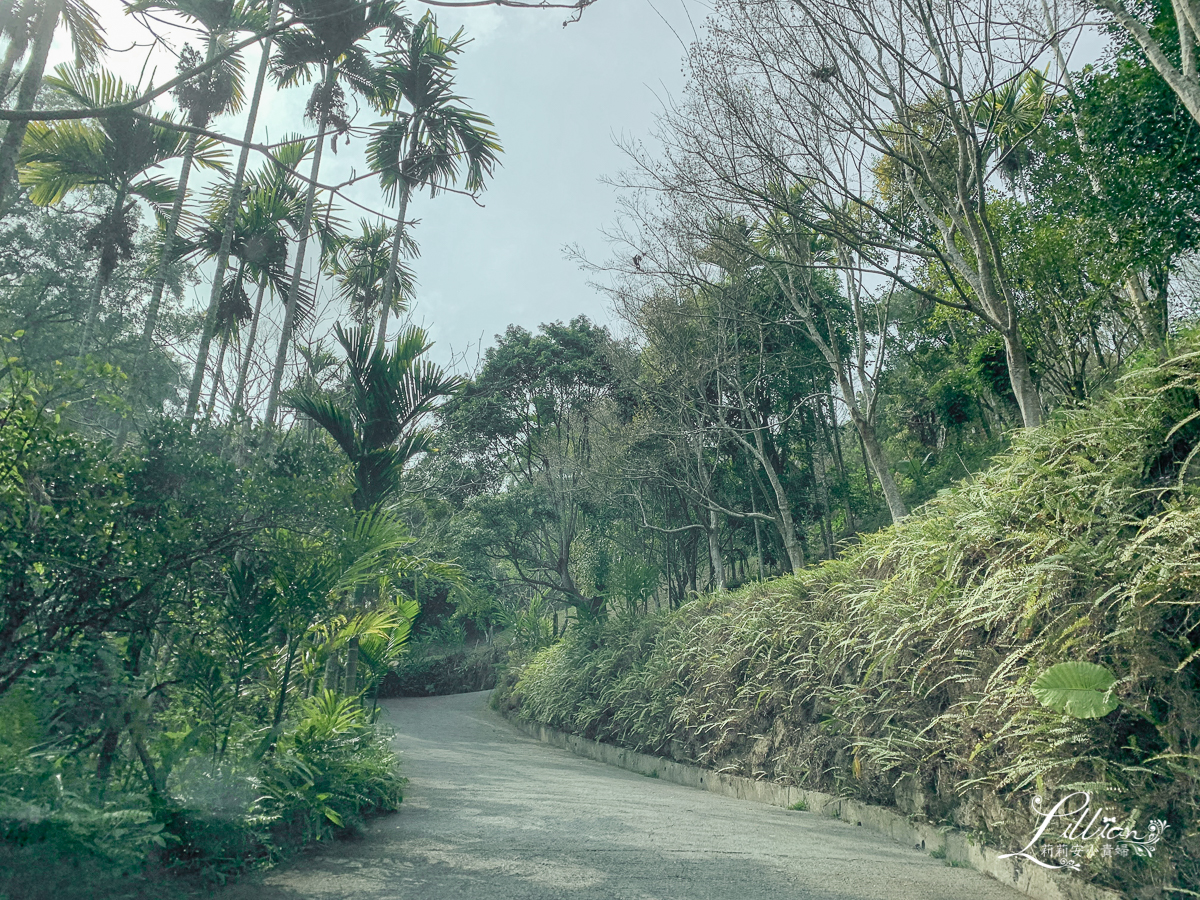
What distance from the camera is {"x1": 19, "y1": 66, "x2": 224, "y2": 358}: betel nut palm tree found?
7652 millimetres

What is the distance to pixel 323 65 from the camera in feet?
28.9

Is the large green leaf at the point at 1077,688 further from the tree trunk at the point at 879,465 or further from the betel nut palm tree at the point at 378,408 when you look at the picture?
the betel nut palm tree at the point at 378,408

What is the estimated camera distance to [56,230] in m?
15.6

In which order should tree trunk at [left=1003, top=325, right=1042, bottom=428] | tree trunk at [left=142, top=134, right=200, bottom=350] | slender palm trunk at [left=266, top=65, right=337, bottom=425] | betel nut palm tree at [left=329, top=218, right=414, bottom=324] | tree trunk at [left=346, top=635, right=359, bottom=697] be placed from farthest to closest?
betel nut palm tree at [left=329, top=218, right=414, bottom=324] < tree trunk at [left=142, top=134, right=200, bottom=350] < slender palm trunk at [left=266, top=65, right=337, bottom=425] < tree trunk at [left=346, top=635, right=359, bottom=697] < tree trunk at [left=1003, top=325, right=1042, bottom=428]

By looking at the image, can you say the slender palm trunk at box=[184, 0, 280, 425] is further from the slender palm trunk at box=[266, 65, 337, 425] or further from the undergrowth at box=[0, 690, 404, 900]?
the undergrowth at box=[0, 690, 404, 900]

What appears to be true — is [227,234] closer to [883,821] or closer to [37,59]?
[37,59]

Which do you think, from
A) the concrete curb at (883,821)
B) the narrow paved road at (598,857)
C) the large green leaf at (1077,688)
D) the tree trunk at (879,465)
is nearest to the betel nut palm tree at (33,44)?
the narrow paved road at (598,857)

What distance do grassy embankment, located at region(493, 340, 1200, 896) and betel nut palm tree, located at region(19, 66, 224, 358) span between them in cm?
808

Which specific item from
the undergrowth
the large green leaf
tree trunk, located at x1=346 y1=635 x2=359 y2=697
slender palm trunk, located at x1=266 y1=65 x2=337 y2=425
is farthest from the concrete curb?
slender palm trunk, located at x1=266 y1=65 x2=337 y2=425

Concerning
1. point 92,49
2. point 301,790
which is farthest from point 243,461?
point 92,49

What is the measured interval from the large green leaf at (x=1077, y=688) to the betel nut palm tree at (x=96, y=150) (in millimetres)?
8887

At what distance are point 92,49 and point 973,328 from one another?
12376 millimetres

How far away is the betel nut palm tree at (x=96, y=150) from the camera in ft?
25.1

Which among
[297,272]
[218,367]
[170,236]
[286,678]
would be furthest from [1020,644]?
[170,236]
